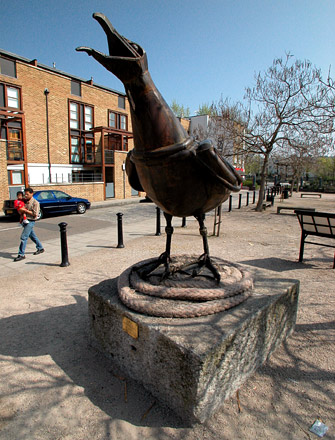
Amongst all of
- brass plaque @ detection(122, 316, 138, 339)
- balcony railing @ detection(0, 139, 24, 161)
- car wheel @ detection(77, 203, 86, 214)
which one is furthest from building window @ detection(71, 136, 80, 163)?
brass plaque @ detection(122, 316, 138, 339)

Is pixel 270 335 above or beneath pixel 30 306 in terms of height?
above

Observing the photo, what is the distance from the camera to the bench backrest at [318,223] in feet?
20.2

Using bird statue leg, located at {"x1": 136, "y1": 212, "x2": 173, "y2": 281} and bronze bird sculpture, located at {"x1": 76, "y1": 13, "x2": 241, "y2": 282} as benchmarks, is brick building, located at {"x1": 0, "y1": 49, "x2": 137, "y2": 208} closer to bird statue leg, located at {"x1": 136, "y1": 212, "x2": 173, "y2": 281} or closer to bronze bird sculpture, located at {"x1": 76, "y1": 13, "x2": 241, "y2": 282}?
bird statue leg, located at {"x1": 136, "y1": 212, "x2": 173, "y2": 281}

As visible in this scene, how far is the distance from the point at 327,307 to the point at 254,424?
272cm

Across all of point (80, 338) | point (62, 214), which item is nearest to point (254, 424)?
point (80, 338)

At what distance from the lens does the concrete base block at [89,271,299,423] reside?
2.30 metres

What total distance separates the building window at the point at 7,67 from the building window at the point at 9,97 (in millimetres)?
889

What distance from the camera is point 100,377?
2.87 metres

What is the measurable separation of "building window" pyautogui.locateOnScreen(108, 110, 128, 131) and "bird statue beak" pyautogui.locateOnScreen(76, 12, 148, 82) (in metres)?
26.5

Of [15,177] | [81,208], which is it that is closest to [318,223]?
[81,208]

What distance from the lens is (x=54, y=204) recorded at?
14.8 meters

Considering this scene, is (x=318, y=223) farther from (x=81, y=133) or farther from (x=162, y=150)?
(x=81, y=133)

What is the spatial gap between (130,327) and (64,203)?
13.8 meters

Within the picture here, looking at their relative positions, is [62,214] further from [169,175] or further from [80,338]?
[169,175]
